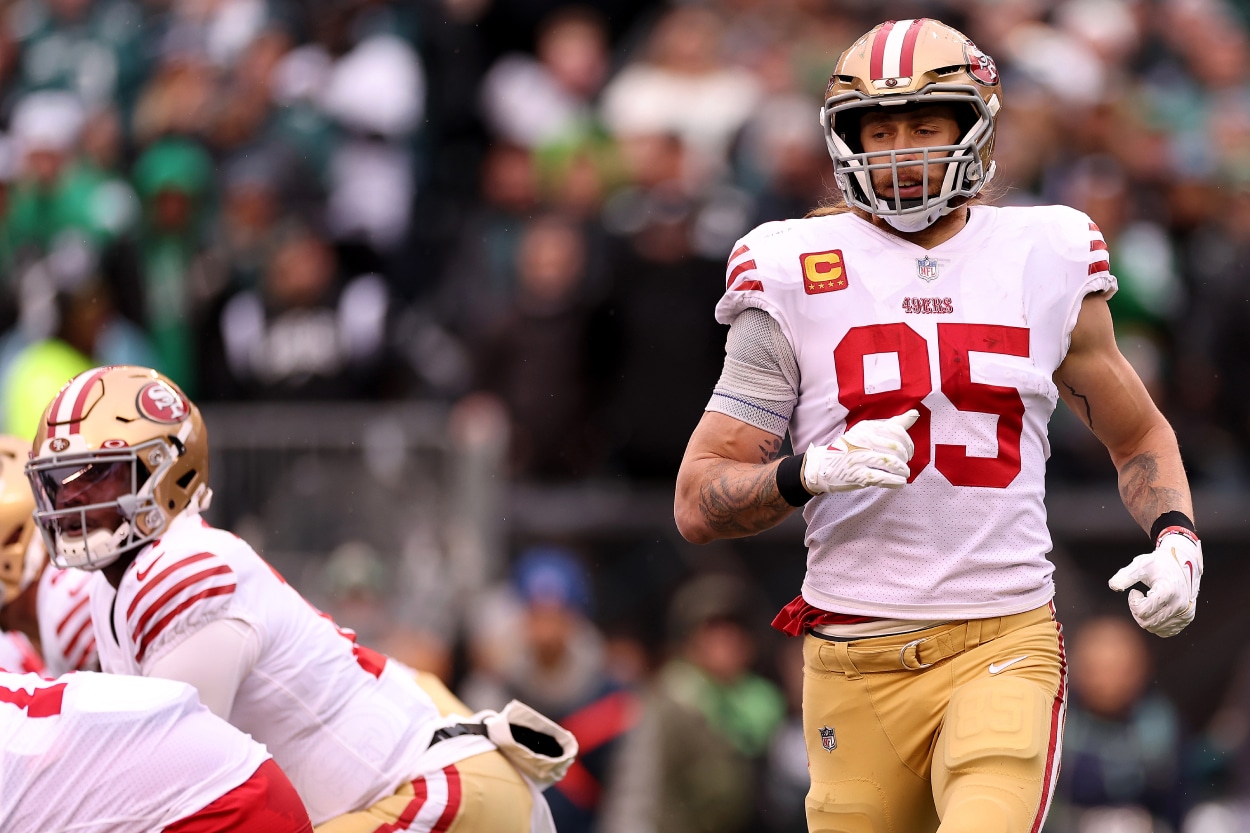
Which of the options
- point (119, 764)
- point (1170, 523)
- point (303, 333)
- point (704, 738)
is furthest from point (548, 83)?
point (119, 764)

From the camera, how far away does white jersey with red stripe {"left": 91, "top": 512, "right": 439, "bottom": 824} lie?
449cm

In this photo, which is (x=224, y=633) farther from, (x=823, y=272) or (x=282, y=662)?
(x=823, y=272)

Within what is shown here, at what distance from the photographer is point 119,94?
43.1 ft

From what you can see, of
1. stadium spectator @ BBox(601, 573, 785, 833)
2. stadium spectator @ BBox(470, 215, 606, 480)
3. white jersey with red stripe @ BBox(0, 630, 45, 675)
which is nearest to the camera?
white jersey with red stripe @ BBox(0, 630, 45, 675)

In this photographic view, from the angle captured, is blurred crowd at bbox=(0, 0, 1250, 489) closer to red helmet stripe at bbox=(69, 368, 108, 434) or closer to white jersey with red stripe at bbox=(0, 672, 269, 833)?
red helmet stripe at bbox=(69, 368, 108, 434)

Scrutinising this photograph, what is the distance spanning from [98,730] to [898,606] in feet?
5.90

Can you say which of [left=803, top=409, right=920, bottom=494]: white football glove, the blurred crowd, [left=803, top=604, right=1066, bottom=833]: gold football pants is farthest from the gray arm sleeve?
the blurred crowd

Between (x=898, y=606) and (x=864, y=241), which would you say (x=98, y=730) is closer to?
(x=898, y=606)

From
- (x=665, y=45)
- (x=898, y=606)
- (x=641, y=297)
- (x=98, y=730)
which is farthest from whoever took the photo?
(x=665, y=45)

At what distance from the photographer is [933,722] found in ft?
14.0

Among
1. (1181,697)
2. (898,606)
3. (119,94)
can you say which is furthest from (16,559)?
(119,94)

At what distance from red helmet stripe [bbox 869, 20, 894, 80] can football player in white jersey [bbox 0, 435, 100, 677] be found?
2.76 meters

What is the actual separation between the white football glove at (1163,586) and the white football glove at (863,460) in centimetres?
54

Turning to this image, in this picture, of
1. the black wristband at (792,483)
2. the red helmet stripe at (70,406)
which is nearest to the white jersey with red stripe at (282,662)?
the red helmet stripe at (70,406)
